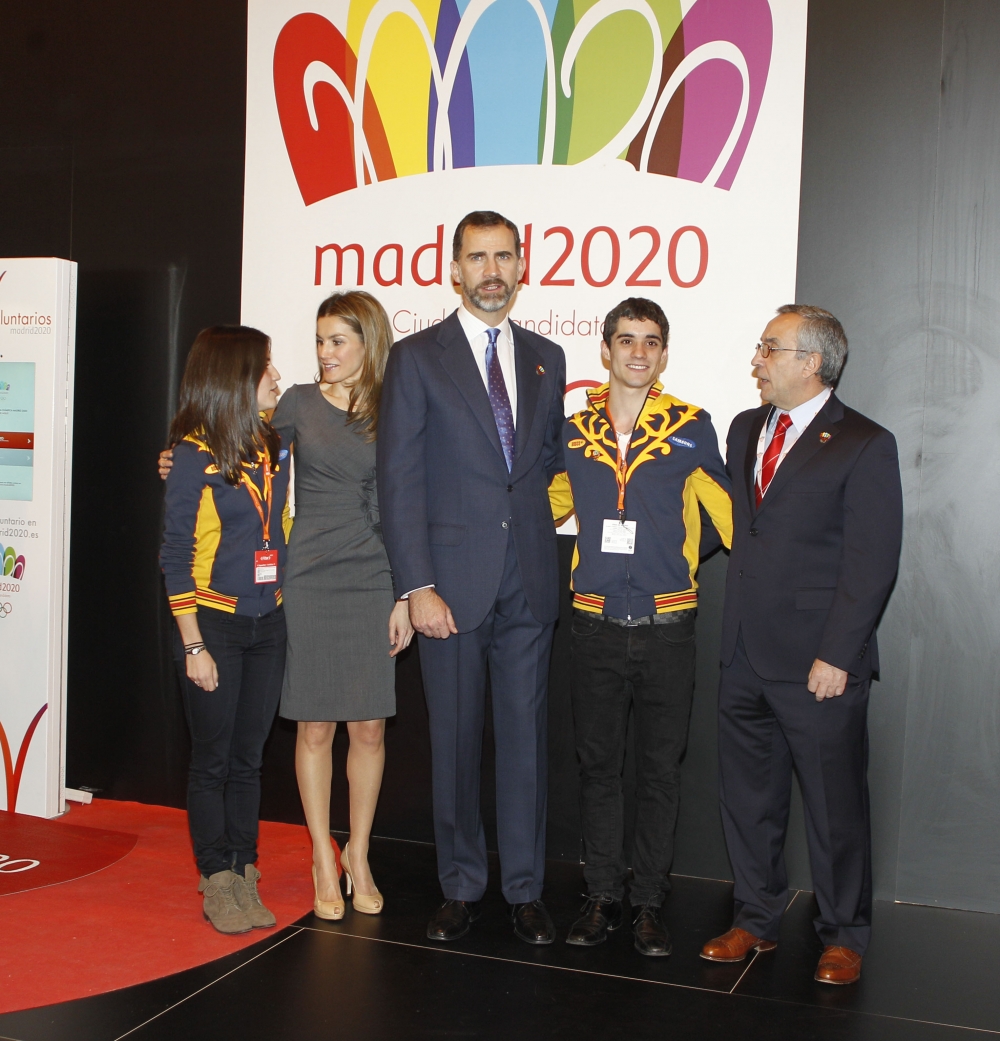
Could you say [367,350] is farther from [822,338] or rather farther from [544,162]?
[822,338]

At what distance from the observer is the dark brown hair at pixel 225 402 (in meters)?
3.05

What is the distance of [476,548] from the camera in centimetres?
305

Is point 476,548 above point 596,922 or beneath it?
above

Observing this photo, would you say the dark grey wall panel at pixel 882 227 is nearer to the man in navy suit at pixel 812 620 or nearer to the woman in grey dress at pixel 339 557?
the man in navy suit at pixel 812 620

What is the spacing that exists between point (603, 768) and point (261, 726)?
1038 mm

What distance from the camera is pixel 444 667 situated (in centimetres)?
311

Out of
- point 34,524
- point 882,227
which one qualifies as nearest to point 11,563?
point 34,524

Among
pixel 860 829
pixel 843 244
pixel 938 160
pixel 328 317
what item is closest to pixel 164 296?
pixel 328 317

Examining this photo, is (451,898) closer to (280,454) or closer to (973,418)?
(280,454)

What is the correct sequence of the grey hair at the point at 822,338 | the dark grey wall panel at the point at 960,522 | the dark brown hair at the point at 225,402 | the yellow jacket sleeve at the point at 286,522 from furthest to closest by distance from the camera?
the dark grey wall panel at the point at 960,522
the yellow jacket sleeve at the point at 286,522
the dark brown hair at the point at 225,402
the grey hair at the point at 822,338

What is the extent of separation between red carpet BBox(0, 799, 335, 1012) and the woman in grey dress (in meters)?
0.42

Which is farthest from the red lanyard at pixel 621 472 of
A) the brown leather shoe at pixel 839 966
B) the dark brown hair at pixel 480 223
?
the brown leather shoe at pixel 839 966

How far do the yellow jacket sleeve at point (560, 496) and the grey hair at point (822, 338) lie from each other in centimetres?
81

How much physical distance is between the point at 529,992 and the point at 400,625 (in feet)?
3.45
